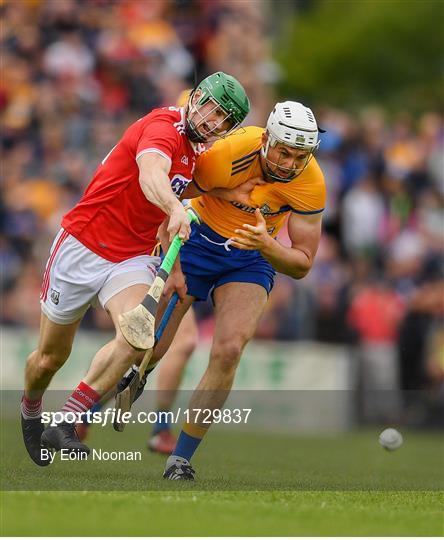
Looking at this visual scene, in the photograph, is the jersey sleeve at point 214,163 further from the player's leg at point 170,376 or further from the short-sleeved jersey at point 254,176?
the player's leg at point 170,376

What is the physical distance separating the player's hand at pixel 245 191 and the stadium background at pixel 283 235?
6559 millimetres

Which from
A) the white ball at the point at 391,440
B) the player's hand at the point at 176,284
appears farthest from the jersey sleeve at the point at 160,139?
the white ball at the point at 391,440

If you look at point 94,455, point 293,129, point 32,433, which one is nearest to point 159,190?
point 293,129

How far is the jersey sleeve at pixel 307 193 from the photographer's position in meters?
9.23

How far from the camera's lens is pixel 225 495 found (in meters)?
7.99

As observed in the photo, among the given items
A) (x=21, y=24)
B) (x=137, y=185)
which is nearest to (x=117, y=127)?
(x=21, y=24)

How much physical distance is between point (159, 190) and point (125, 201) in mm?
637

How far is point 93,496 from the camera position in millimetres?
7531

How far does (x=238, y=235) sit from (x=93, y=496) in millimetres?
2072

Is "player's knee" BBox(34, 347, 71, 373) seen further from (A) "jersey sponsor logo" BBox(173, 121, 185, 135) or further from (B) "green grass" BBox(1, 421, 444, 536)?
(A) "jersey sponsor logo" BBox(173, 121, 185, 135)

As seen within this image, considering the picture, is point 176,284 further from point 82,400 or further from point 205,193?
point 82,400

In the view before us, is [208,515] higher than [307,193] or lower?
lower

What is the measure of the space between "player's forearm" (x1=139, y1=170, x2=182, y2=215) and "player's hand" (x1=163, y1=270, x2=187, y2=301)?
116cm

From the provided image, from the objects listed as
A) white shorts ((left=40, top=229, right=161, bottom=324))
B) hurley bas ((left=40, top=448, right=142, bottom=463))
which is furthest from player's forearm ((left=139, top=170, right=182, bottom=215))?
hurley bas ((left=40, top=448, right=142, bottom=463))
